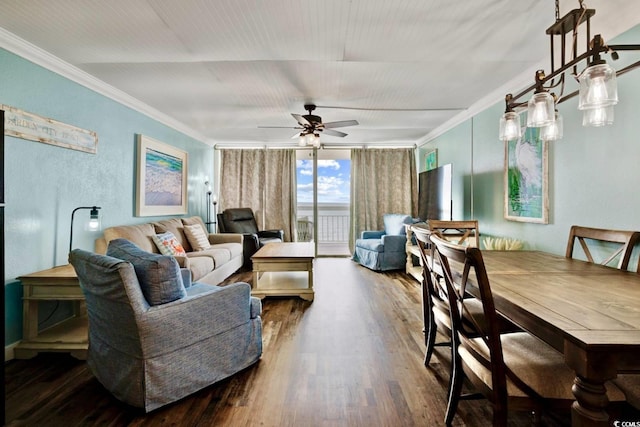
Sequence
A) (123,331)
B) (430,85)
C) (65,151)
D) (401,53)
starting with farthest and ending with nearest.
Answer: (430,85) < (65,151) < (401,53) < (123,331)

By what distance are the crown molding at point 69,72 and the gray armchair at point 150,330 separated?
1762 millimetres

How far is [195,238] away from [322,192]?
3.22m

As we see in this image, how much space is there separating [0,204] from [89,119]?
1982mm

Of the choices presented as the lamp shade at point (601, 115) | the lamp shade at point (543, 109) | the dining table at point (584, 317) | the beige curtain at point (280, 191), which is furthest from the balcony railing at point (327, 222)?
the lamp shade at point (601, 115)

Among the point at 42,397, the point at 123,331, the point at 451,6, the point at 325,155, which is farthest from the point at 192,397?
the point at 325,155

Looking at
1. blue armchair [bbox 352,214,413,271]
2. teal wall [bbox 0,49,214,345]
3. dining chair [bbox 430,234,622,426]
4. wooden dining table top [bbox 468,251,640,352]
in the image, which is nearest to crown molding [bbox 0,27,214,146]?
teal wall [bbox 0,49,214,345]

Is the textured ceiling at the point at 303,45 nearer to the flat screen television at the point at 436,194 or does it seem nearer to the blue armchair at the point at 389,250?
the flat screen television at the point at 436,194

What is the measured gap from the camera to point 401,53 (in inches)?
97.8

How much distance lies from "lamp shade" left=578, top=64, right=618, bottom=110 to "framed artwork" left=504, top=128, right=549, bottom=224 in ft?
5.31

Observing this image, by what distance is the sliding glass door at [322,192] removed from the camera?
21.9 feet

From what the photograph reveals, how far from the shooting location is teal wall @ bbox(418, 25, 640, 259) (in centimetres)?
208

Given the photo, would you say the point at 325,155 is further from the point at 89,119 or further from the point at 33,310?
the point at 33,310

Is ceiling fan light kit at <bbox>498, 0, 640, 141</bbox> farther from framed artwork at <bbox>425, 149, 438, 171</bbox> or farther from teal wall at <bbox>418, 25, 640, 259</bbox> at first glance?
framed artwork at <bbox>425, 149, 438, 171</bbox>

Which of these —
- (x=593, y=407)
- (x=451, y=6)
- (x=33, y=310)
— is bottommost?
(x=33, y=310)
